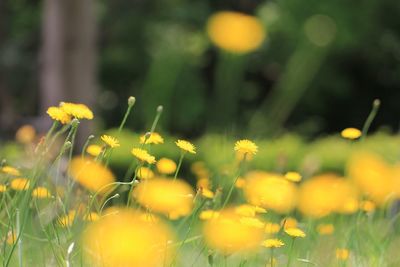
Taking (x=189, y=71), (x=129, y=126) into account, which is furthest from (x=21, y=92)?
(x=189, y=71)

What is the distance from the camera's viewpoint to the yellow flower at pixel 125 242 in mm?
1058

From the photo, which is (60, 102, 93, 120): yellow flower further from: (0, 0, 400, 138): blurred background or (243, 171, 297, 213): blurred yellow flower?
(0, 0, 400, 138): blurred background

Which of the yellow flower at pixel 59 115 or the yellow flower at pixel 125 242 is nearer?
the yellow flower at pixel 125 242

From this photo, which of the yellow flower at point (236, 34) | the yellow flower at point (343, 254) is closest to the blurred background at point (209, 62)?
the yellow flower at point (236, 34)

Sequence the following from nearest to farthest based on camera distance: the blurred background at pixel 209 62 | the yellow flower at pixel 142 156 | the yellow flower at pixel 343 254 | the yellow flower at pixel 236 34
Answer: the yellow flower at pixel 142 156
the yellow flower at pixel 343 254
the yellow flower at pixel 236 34
the blurred background at pixel 209 62

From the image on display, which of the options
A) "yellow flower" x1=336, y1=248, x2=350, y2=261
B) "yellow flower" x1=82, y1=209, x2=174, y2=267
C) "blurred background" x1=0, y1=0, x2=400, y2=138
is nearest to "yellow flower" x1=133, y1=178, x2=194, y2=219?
"yellow flower" x1=82, y1=209, x2=174, y2=267

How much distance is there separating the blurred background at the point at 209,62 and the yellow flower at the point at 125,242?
39.4ft

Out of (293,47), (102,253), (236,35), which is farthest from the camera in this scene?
(293,47)

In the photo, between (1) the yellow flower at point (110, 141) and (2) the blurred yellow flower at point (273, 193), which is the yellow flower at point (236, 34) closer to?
(2) the blurred yellow flower at point (273, 193)

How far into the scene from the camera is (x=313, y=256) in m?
2.05

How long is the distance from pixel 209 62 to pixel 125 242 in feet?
52.5

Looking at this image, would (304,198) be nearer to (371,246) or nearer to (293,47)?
(371,246)

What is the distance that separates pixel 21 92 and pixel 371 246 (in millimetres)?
15018

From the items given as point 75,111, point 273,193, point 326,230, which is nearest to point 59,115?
point 75,111
